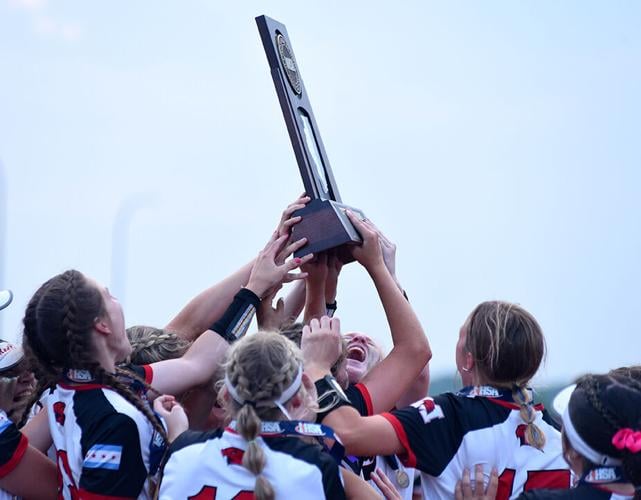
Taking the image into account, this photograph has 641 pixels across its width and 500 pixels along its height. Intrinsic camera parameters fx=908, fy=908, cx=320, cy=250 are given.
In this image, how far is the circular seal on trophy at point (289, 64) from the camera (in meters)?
4.27

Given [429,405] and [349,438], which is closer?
[349,438]

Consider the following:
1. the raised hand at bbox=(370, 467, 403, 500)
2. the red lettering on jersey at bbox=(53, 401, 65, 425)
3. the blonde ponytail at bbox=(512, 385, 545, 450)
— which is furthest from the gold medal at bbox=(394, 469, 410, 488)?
the red lettering on jersey at bbox=(53, 401, 65, 425)

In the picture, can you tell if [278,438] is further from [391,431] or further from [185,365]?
[185,365]

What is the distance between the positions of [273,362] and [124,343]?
0.87 metres

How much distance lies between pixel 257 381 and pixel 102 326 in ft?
2.82

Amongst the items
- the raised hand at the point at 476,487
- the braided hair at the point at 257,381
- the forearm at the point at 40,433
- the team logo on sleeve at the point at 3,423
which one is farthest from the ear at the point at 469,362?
the team logo on sleeve at the point at 3,423

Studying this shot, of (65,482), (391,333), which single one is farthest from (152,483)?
(391,333)

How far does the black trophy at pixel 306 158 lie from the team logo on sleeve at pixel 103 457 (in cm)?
125

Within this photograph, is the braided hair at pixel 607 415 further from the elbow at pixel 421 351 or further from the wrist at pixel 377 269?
the wrist at pixel 377 269

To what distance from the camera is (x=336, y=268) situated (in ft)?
14.2

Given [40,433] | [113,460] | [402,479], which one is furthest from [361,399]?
[40,433]

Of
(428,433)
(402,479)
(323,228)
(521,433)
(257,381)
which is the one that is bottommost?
(402,479)

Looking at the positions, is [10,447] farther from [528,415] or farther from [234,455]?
[528,415]

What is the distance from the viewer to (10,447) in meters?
3.42
